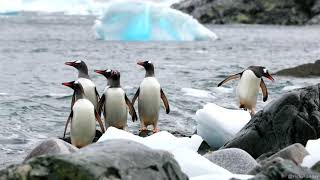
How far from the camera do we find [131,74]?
55.3ft

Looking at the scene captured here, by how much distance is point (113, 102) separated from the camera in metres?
7.95

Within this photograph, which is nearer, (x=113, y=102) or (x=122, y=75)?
(x=113, y=102)

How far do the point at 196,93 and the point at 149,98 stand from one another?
4330mm

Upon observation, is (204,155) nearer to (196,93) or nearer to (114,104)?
(114,104)

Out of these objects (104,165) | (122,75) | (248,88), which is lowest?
(122,75)

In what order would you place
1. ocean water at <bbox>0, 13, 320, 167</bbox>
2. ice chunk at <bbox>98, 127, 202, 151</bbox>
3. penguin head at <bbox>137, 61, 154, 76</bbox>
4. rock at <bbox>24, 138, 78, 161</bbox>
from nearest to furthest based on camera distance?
1. rock at <bbox>24, 138, 78, 161</bbox>
2. ice chunk at <bbox>98, 127, 202, 151</bbox>
3. penguin head at <bbox>137, 61, 154, 76</bbox>
4. ocean water at <bbox>0, 13, 320, 167</bbox>

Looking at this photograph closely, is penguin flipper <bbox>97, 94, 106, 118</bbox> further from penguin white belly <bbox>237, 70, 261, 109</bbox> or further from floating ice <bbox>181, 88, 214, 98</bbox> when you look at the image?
floating ice <bbox>181, 88, 214, 98</bbox>

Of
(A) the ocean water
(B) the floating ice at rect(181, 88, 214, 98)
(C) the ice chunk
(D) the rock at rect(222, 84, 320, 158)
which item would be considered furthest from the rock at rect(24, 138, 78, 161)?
(B) the floating ice at rect(181, 88, 214, 98)

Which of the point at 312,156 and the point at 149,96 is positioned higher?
the point at 312,156

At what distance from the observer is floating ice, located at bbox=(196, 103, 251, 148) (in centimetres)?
700

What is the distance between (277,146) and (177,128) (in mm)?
2899

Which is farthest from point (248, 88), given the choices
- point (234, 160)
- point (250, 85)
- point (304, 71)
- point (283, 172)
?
point (304, 71)

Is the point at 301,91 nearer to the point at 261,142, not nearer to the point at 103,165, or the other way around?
the point at 261,142

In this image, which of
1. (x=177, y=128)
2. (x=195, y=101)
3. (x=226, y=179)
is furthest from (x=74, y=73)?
(x=226, y=179)
